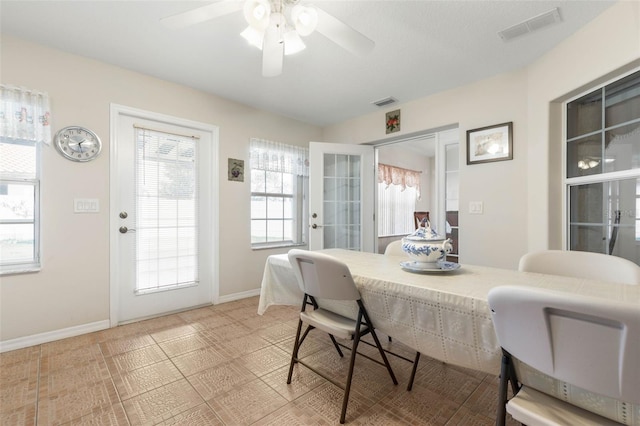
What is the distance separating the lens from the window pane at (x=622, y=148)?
→ 5.98 ft

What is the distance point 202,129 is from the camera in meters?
3.20

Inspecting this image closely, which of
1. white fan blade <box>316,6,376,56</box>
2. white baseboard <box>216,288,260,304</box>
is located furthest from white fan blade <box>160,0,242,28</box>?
white baseboard <box>216,288,260,304</box>

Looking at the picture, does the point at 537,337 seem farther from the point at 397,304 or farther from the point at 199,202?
the point at 199,202

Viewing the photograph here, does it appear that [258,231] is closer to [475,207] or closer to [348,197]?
[348,197]

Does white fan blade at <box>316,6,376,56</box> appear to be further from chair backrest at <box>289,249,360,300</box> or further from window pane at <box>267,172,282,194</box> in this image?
window pane at <box>267,172,282,194</box>

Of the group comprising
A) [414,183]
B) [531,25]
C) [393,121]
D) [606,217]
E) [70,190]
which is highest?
[531,25]

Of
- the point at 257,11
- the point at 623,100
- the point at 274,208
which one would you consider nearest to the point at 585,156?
the point at 623,100

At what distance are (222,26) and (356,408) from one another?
2.62 metres

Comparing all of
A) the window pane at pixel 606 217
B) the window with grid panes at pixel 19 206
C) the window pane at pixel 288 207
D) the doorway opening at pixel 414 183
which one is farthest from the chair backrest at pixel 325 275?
the window pane at pixel 288 207

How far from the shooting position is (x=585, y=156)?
2.21m

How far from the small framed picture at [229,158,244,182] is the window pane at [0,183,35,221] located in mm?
1716

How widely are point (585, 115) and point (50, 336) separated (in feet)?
15.3

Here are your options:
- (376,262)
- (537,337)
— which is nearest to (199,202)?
(376,262)

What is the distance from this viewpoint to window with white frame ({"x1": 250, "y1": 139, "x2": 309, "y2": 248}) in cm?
369
